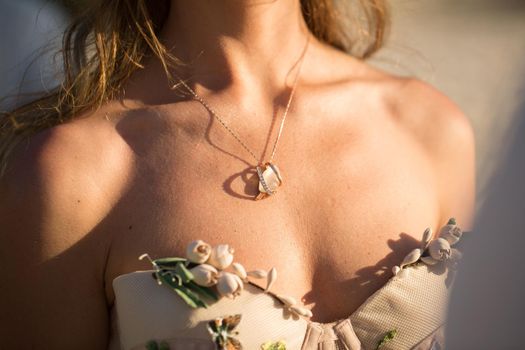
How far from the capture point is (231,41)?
1981 millimetres

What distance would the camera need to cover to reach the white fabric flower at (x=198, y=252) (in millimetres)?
1649

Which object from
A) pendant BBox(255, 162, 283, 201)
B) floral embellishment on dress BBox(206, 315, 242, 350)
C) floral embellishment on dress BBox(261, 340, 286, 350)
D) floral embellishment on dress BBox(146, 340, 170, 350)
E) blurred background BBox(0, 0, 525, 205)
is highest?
pendant BBox(255, 162, 283, 201)

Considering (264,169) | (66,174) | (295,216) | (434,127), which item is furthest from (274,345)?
(434,127)

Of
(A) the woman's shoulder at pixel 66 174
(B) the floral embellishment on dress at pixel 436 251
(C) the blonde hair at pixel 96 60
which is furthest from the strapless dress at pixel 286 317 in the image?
(C) the blonde hair at pixel 96 60

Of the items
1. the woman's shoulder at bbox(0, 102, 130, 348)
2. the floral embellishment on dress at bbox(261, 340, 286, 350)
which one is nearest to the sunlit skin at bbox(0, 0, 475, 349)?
the woman's shoulder at bbox(0, 102, 130, 348)

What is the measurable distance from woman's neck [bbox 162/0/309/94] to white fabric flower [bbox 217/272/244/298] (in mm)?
518

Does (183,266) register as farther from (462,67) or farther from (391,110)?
(462,67)

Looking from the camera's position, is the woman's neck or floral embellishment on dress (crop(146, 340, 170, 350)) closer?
floral embellishment on dress (crop(146, 340, 170, 350))

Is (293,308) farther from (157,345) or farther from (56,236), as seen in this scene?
(56,236)

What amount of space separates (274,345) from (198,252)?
23 cm

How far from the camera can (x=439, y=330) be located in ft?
5.77

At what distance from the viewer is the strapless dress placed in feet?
5.33

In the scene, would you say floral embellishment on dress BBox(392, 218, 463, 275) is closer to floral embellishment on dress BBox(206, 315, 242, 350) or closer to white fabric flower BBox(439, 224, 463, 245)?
white fabric flower BBox(439, 224, 463, 245)

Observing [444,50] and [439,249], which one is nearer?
[439,249]
